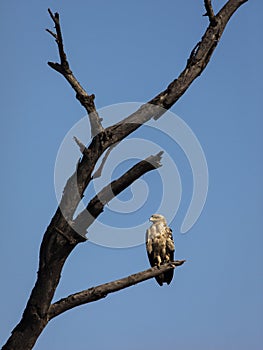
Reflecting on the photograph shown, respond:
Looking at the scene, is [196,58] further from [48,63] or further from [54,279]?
[54,279]

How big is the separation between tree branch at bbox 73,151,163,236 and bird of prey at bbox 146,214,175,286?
9.11m

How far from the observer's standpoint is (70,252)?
6914 millimetres

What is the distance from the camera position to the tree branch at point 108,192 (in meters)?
6.76

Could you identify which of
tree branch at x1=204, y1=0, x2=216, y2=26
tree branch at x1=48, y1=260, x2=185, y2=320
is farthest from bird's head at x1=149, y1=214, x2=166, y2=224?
tree branch at x1=204, y1=0, x2=216, y2=26

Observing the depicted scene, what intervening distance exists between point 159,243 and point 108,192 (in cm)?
922

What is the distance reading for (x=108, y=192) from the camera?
6805 millimetres

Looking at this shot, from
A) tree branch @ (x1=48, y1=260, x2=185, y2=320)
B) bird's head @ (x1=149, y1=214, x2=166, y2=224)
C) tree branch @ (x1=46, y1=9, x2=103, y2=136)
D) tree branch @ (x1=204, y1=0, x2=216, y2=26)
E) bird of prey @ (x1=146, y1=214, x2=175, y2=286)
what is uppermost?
bird's head @ (x1=149, y1=214, x2=166, y2=224)

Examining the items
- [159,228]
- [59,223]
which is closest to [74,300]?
[59,223]

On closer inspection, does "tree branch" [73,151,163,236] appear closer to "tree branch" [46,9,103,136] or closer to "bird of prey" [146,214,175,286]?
"tree branch" [46,9,103,136]

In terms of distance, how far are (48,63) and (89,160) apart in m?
1.08

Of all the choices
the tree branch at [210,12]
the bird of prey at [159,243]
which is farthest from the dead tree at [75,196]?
the bird of prey at [159,243]

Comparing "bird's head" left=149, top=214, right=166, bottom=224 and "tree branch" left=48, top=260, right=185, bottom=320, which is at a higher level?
"bird's head" left=149, top=214, right=166, bottom=224

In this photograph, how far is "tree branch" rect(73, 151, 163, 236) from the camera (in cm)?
676

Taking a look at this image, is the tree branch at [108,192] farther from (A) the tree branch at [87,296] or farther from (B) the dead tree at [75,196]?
(A) the tree branch at [87,296]
